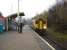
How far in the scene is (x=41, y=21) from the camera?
4528 cm

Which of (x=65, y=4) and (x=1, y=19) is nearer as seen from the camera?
(x=1, y=19)

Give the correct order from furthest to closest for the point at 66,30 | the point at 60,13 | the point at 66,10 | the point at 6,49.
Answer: the point at 60,13 → the point at 66,10 → the point at 66,30 → the point at 6,49

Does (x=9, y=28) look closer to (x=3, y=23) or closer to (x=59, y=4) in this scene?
(x=3, y=23)

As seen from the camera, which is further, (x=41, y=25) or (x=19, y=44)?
(x=41, y=25)

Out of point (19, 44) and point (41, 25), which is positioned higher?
point (41, 25)

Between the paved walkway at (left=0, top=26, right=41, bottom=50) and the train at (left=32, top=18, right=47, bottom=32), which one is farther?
the train at (left=32, top=18, right=47, bottom=32)

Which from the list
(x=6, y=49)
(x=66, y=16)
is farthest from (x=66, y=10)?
(x=6, y=49)

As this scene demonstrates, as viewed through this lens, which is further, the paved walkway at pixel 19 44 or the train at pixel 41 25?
the train at pixel 41 25

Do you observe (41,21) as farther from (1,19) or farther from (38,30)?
(1,19)

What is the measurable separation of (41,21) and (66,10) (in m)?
5.05

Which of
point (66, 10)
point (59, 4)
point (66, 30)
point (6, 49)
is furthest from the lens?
point (59, 4)

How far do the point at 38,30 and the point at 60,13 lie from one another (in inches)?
226

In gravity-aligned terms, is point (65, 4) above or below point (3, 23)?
above

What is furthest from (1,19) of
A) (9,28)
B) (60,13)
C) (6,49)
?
(6,49)
